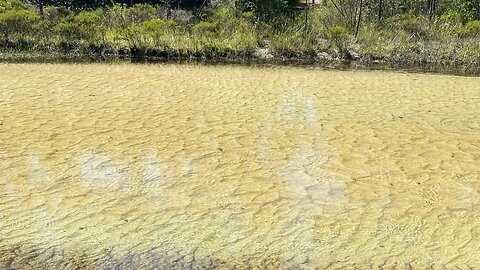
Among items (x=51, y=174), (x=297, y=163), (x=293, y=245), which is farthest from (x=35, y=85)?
(x=293, y=245)

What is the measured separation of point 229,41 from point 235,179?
12.0 meters

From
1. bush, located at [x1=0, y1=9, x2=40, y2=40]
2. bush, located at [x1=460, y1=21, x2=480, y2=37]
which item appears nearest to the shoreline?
bush, located at [x1=0, y1=9, x2=40, y2=40]

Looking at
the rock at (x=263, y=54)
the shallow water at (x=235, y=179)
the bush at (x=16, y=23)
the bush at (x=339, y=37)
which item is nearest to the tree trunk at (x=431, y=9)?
the bush at (x=339, y=37)

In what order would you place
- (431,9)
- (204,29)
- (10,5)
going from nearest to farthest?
(204,29) → (10,5) → (431,9)

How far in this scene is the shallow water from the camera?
4262mm

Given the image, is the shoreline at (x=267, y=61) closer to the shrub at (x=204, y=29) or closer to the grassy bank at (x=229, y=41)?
the grassy bank at (x=229, y=41)

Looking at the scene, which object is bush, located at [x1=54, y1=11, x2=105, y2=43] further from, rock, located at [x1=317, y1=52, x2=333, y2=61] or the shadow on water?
rock, located at [x1=317, y1=52, x2=333, y2=61]

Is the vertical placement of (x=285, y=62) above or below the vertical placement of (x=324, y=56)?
below

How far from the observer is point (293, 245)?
436cm

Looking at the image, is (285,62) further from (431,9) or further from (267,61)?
(431,9)

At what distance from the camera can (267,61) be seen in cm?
1609

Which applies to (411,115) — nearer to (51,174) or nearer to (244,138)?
(244,138)

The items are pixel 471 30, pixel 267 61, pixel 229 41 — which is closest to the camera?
pixel 267 61

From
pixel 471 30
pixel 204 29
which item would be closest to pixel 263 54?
pixel 204 29
